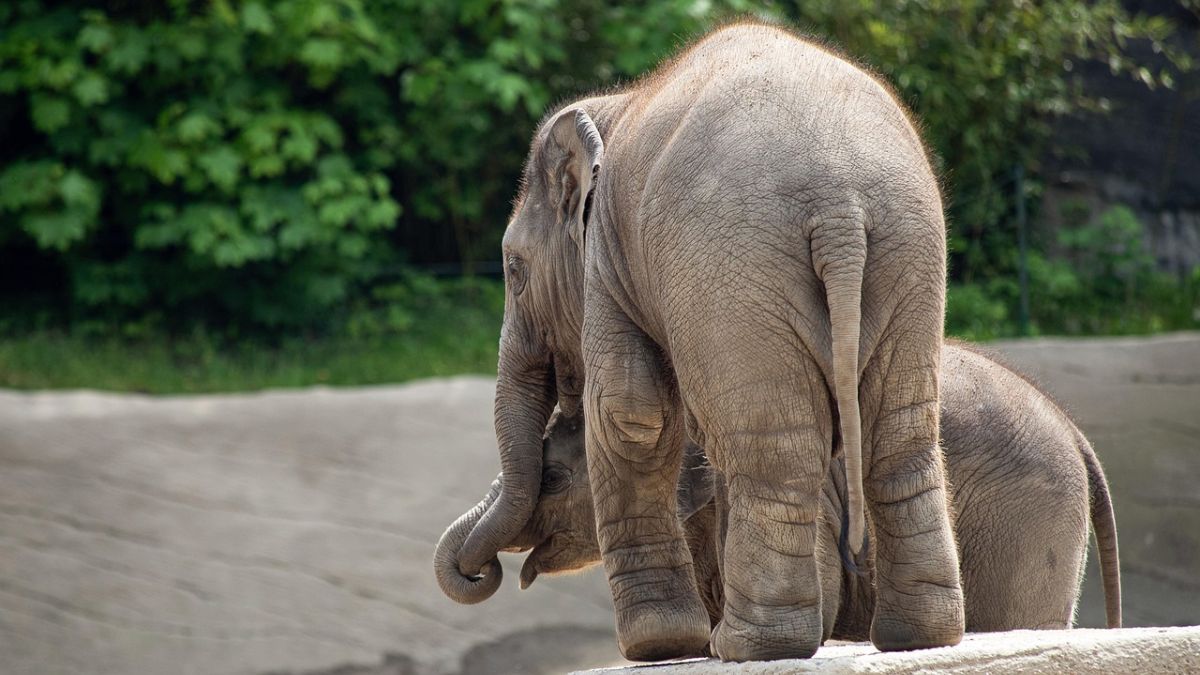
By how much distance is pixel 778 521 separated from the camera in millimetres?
2533

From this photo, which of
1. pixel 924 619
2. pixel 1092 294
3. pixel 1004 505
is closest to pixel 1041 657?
pixel 924 619

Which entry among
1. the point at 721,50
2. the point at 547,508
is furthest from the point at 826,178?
the point at 547,508

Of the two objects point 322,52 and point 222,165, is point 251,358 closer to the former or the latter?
point 222,165

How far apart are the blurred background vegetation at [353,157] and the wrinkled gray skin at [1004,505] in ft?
17.4

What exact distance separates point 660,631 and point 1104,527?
127cm

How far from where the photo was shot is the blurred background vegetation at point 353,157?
9109mm

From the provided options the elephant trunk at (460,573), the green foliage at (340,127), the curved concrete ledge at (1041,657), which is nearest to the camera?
the curved concrete ledge at (1041,657)

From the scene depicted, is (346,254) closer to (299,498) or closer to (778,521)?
(299,498)

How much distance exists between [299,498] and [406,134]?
326cm

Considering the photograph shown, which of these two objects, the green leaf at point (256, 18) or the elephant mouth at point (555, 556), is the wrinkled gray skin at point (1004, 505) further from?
the green leaf at point (256, 18)

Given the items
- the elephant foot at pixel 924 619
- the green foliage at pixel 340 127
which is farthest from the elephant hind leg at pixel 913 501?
the green foliage at pixel 340 127

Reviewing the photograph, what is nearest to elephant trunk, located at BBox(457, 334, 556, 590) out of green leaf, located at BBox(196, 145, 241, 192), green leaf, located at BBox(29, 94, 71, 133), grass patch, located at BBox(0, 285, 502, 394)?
grass patch, located at BBox(0, 285, 502, 394)

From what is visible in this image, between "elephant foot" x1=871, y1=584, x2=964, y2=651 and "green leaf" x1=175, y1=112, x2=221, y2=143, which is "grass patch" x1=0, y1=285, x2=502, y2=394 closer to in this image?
"green leaf" x1=175, y1=112, x2=221, y2=143

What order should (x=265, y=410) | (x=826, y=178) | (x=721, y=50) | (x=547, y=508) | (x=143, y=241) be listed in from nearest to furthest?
(x=826, y=178) → (x=721, y=50) → (x=547, y=508) → (x=265, y=410) → (x=143, y=241)
